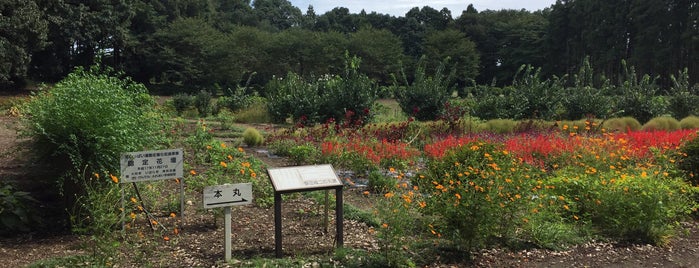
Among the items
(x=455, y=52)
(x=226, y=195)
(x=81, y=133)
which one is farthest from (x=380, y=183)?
(x=455, y=52)

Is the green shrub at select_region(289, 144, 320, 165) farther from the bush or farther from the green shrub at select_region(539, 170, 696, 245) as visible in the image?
the green shrub at select_region(539, 170, 696, 245)

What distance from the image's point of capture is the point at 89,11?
34438mm

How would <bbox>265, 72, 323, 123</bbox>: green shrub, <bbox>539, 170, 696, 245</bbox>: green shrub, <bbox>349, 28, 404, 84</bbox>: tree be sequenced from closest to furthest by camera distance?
<bbox>539, 170, 696, 245</bbox>: green shrub
<bbox>265, 72, 323, 123</bbox>: green shrub
<bbox>349, 28, 404, 84</bbox>: tree

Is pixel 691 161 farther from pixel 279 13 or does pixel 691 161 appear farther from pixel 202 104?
pixel 279 13

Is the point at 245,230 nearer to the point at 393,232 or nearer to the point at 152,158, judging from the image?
the point at 152,158

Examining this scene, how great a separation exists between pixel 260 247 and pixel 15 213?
2.02 metres

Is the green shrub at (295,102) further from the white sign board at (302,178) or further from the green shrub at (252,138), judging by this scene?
the white sign board at (302,178)

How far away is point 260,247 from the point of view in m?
4.28

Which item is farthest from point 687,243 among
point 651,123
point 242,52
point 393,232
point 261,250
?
point 242,52

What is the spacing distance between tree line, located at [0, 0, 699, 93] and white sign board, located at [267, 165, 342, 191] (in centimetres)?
2257

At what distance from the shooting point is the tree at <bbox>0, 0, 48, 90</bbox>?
71.9ft

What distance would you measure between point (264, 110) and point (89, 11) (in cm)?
2335

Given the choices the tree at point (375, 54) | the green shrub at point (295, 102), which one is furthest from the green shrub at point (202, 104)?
the tree at point (375, 54)

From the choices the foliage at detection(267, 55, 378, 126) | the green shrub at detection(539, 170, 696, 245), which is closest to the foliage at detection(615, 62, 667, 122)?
the foliage at detection(267, 55, 378, 126)
